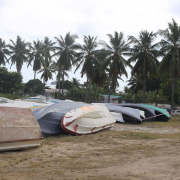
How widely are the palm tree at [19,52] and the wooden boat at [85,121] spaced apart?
30243 millimetres

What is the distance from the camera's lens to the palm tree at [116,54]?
26.9 meters

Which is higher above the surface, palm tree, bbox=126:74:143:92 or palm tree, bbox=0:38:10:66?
palm tree, bbox=0:38:10:66

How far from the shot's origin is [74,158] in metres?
5.72

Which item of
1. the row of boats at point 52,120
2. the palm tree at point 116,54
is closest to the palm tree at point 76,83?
the palm tree at point 116,54

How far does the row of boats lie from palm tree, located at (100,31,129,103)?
389 inches

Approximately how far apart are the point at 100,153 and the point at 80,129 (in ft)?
11.9

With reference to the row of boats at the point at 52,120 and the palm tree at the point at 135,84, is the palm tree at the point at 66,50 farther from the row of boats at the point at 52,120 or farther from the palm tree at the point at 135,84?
the palm tree at the point at 135,84

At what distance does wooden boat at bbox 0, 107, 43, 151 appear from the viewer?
614cm

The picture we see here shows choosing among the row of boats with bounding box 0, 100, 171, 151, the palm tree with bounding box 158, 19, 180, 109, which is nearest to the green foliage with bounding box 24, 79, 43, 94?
the palm tree with bounding box 158, 19, 180, 109

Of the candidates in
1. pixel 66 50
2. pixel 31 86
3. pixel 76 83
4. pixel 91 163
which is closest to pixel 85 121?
pixel 91 163

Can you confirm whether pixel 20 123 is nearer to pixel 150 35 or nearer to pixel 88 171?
pixel 88 171

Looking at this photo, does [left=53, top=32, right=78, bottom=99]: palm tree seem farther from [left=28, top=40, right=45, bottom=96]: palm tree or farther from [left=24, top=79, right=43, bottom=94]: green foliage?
[left=24, top=79, right=43, bottom=94]: green foliage

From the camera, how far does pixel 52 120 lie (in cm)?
988

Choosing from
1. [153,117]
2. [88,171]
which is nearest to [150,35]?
[153,117]
